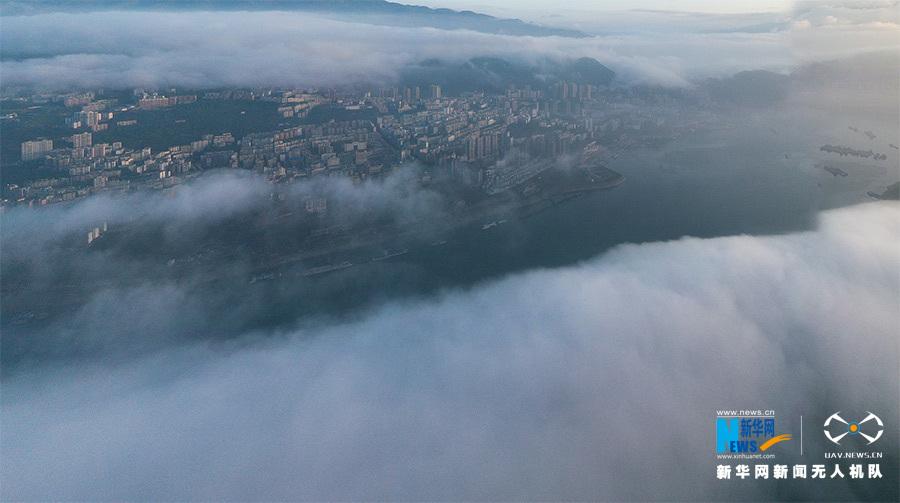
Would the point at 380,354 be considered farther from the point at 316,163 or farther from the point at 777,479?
the point at 316,163

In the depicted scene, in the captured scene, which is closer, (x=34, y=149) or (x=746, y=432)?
(x=746, y=432)

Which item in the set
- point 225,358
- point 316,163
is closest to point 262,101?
point 316,163

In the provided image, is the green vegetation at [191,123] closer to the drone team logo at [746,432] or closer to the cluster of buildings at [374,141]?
the cluster of buildings at [374,141]

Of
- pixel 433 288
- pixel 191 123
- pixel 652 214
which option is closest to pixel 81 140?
pixel 191 123

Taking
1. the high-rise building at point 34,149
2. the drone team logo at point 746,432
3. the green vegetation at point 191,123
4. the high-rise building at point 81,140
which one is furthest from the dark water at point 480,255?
the green vegetation at point 191,123

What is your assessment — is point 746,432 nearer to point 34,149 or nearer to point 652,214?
point 652,214

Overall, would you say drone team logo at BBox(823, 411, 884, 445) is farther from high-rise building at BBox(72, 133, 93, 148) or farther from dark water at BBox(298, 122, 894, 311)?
high-rise building at BBox(72, 133, 93, 148)

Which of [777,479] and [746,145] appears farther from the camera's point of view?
[746,145]
